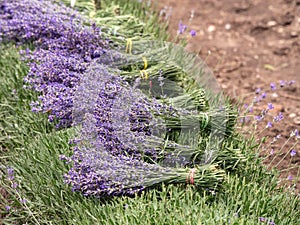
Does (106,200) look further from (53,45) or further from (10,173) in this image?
(53,45)

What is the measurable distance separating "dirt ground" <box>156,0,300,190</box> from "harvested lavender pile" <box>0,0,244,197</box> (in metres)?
0.66

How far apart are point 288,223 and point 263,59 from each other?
204 cm

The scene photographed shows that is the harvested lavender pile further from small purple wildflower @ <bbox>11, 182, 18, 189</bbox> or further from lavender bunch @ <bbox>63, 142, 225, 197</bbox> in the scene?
small purple wildflower @ <bbox>11, 182, 18, 189</bbox>

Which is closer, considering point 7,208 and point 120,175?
point 120,175

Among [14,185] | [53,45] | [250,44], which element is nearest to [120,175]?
[14,185]

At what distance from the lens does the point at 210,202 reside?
8.43ft

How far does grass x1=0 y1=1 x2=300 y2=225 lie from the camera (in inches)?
93.5

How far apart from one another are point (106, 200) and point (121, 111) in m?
0.47

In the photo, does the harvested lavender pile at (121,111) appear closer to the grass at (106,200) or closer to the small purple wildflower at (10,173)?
the grass at (106,200)

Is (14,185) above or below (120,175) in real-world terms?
below

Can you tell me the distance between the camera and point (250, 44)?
175 inches

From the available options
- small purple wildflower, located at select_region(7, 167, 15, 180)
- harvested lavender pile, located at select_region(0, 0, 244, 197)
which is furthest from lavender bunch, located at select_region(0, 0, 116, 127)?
small purple wildflower, located at select_region(7, 167, 15, 180)

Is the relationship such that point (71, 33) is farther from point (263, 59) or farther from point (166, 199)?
point (263, 59)

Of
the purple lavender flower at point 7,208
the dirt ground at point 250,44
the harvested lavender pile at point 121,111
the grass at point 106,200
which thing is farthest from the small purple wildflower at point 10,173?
the dirt ground at point 250,44
